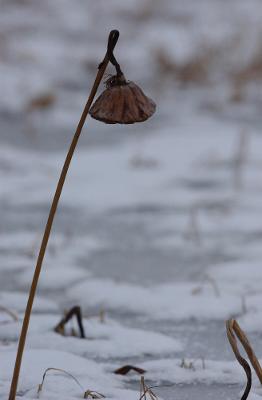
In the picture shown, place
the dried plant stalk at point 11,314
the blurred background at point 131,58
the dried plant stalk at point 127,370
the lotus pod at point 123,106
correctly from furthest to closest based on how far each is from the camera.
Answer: the blurred background at point 131,58 < the dried plant stalk at point 11,314 < the dried plant stalk at point 127,370 < the lotus pod at point 123,106

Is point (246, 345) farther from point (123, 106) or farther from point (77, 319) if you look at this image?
point (77, 319)

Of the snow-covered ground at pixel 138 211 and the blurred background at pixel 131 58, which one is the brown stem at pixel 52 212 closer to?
the snow-covered ground at pixel 138 211

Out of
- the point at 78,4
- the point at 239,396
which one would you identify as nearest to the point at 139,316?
Result: the point at 239,396

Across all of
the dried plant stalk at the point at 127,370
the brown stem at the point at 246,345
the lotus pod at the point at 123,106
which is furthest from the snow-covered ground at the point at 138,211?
the lotus pod at the point at 123,106

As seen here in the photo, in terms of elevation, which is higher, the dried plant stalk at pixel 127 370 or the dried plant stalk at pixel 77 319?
the dried plant stalk at pixel 77 319

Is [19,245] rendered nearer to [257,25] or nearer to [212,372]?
[212,372]

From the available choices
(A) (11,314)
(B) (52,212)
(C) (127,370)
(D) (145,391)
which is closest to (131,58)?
(A) (11,314)

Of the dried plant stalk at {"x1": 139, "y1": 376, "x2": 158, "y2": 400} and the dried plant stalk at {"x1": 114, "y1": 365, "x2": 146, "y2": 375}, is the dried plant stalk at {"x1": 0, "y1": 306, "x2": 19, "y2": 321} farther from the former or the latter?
the dried plant stalk at {"x1": 139, "y1": 376, "x2": 158, "y2": 400}

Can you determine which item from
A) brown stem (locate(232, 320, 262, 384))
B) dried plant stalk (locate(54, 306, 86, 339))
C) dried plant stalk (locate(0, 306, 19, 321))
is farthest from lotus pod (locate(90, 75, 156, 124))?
dried plant stalk (locate(0, 306, 19, 321))
